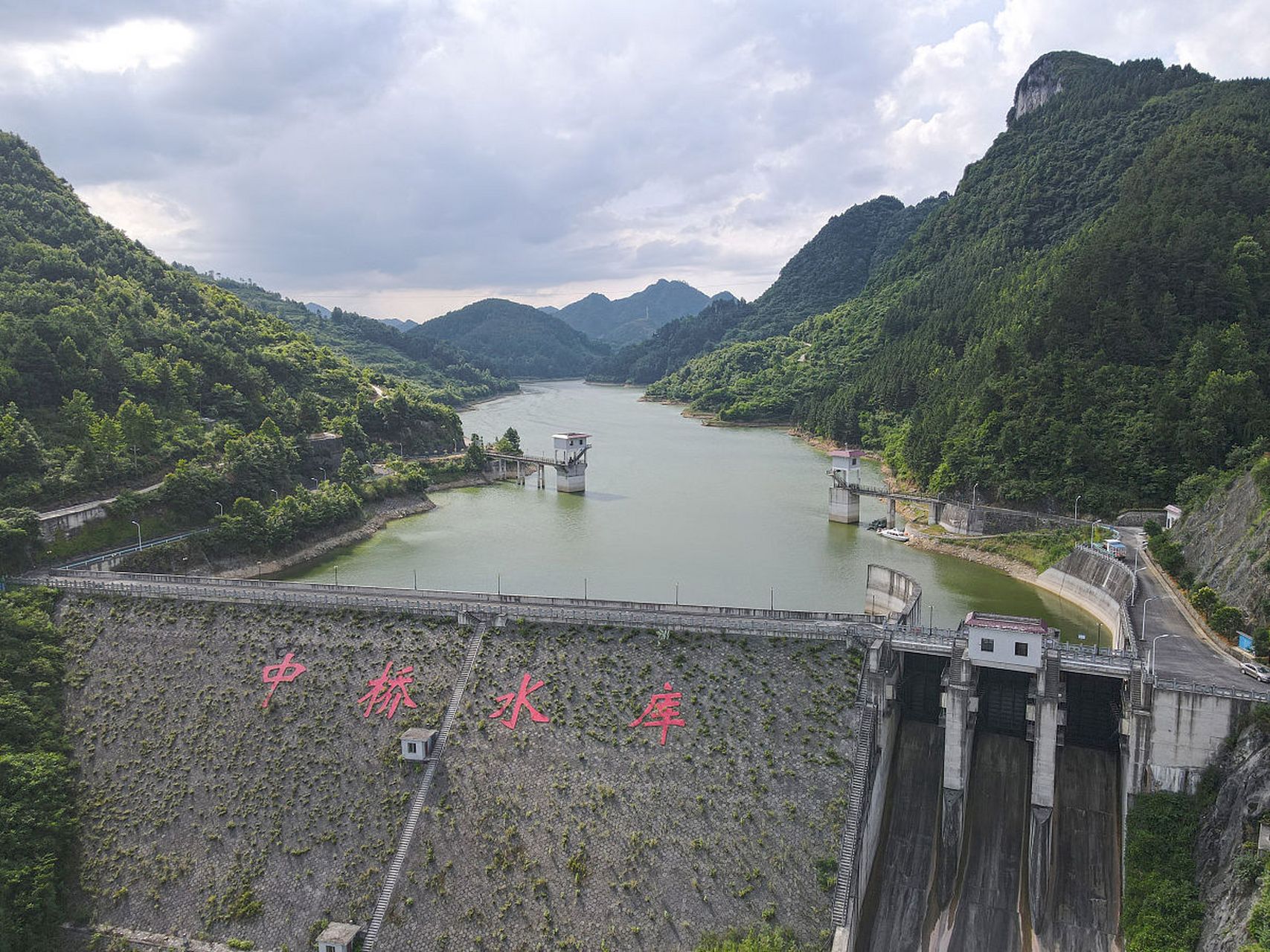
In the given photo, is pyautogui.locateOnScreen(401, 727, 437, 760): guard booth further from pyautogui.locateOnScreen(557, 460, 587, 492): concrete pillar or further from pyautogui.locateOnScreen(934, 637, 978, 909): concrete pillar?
pyautogui.locateOnScreen(557, 460, 587, 492): concrete pillar

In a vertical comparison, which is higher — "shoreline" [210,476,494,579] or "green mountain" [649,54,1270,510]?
"green mountain" [649,54,1270,510]

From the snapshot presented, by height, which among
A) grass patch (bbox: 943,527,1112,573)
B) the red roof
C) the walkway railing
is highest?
the red roof

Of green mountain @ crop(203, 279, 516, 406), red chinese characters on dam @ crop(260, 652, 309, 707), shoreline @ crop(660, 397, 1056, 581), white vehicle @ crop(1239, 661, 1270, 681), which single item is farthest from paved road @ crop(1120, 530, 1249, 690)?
green mountain @ crop(203, 279, 516, 406)

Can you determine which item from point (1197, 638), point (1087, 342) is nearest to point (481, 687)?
point (1197, 638)

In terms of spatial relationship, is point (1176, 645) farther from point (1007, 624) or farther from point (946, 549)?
point (946, 549)

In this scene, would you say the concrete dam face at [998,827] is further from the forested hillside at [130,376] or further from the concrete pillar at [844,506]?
the forested hillside at [130,376]

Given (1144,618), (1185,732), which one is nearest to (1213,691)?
(1185,732)

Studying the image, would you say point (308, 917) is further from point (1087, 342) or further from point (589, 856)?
point (1087, 342)
